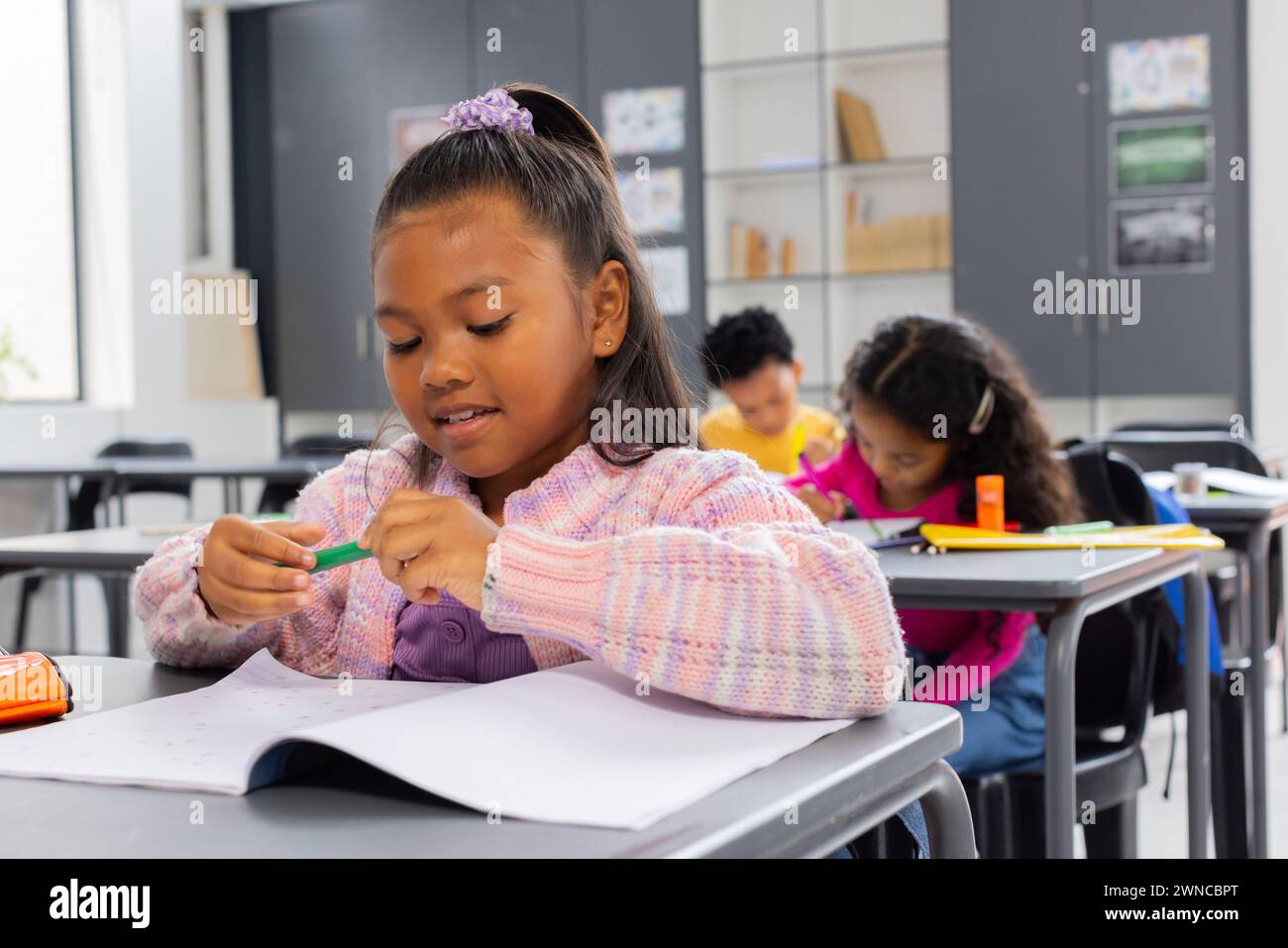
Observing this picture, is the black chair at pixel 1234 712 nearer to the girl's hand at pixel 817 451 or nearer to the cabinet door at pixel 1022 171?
the girl's hand at pixel 817 451

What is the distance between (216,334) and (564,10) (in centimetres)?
218

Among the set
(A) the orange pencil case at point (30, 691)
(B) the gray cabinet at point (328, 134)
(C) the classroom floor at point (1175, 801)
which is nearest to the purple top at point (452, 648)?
(A) the orange pencil case at point (30, 691)

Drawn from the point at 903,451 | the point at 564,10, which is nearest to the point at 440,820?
the point at 903,451

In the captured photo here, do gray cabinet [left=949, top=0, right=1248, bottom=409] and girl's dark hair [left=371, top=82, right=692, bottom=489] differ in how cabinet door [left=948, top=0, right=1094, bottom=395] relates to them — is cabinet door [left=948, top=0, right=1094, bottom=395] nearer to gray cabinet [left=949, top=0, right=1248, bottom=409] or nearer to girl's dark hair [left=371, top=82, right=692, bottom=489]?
gray cabinet [left=949, top=0, right=1248, bottom=409]

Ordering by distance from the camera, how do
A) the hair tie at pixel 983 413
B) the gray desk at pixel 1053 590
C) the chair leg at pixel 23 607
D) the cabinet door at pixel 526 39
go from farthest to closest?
the cabinet door at pixel 526 39, the chair leg at pixel 23 607, the hair tie at pixel 983 413, the gray desk at pixel 1053 590

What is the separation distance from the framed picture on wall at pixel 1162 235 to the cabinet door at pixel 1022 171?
0.40 feet

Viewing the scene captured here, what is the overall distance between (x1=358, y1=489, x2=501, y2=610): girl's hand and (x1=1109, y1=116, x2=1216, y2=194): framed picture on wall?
4.73 meters

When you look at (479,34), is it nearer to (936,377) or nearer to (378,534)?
(936,377)

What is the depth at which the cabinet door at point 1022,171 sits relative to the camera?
16.9ft

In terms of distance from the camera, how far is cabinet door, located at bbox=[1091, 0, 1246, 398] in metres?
4.95

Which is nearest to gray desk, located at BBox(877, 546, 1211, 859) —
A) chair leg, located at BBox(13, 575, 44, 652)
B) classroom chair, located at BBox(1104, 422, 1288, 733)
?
classroom chair, located at BBox(1104, 422, 1288, 733)

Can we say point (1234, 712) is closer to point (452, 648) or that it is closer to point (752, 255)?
point (452, 648)

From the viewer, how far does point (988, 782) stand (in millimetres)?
1779
